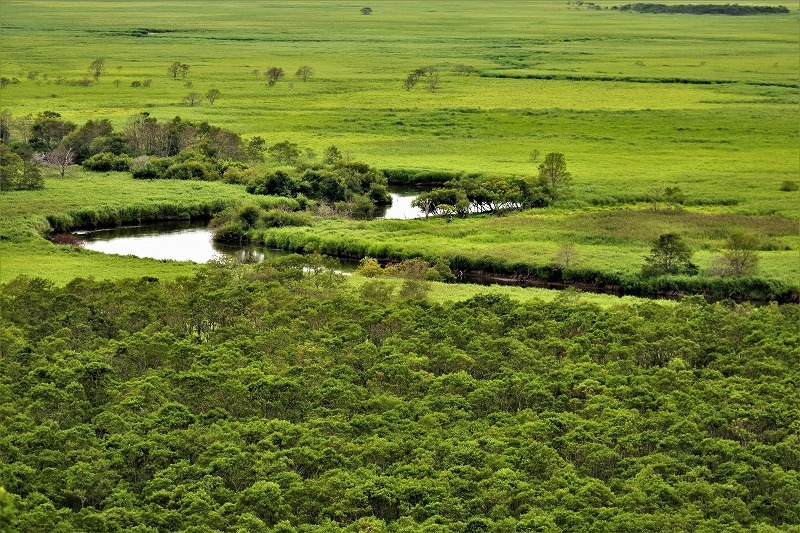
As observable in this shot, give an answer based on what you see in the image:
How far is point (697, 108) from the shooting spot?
368 ft

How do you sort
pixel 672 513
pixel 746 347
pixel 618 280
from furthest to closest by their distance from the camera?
pixel 618 280 → pixel 746 347 → pixel 672 513

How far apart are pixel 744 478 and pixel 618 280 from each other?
2703 cm

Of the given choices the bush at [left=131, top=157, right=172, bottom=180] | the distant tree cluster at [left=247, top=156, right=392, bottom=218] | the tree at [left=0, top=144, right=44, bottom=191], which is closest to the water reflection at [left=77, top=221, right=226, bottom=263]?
the distant tree cluster at [left=247, top=156, right=392, bottom=218]

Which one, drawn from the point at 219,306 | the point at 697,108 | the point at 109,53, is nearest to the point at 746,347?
the point at 219,306

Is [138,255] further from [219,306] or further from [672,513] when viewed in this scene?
[672,513]

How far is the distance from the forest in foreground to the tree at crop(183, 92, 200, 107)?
203 feet

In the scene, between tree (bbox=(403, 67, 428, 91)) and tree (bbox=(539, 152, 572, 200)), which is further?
tree (bbox=(403, 67, 428, 91))

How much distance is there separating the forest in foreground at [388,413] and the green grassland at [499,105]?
16.3 m

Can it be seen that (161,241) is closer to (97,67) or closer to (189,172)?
(189,172)

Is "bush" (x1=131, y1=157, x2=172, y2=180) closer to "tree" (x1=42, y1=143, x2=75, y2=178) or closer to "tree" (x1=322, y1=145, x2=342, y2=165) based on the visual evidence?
"tree" (x1=42, y1=143, x2=75, y2=178)

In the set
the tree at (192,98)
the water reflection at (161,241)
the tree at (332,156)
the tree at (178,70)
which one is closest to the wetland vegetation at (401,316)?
the tree at (332,156)

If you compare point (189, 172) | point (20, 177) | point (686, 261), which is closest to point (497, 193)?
point (686, 261)

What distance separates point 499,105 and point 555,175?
36.4 metres

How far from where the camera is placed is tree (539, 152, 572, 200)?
253ft
